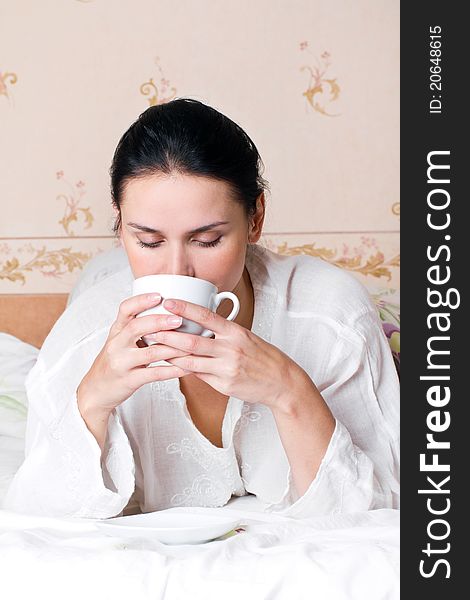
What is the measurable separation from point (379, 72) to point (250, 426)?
1.16m

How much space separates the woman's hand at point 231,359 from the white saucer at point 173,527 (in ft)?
0.56

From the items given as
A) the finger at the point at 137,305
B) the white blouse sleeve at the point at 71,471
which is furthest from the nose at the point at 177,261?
the white blouse sleeve at the point at 71,471

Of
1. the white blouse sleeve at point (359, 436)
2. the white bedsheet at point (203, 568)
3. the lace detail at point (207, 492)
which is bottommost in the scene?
the white bedsheet at point (203, 568)

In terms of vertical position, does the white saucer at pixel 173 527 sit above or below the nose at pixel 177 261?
below

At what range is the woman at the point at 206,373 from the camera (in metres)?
1.20

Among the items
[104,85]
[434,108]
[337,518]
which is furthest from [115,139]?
[434,108]

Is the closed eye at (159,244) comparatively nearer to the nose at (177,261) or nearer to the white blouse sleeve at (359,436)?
the nose at (177,261)

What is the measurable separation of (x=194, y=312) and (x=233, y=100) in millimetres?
1286

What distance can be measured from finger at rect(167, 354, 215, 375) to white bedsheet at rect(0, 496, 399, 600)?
211 mm

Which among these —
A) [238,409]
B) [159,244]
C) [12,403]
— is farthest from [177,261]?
[12,403]

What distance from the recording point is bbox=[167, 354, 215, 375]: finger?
3.77 ft

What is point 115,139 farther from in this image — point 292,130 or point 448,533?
point 448,533

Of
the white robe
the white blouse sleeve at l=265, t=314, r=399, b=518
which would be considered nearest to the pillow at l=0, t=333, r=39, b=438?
the white robe

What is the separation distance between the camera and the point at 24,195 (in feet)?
7.73
